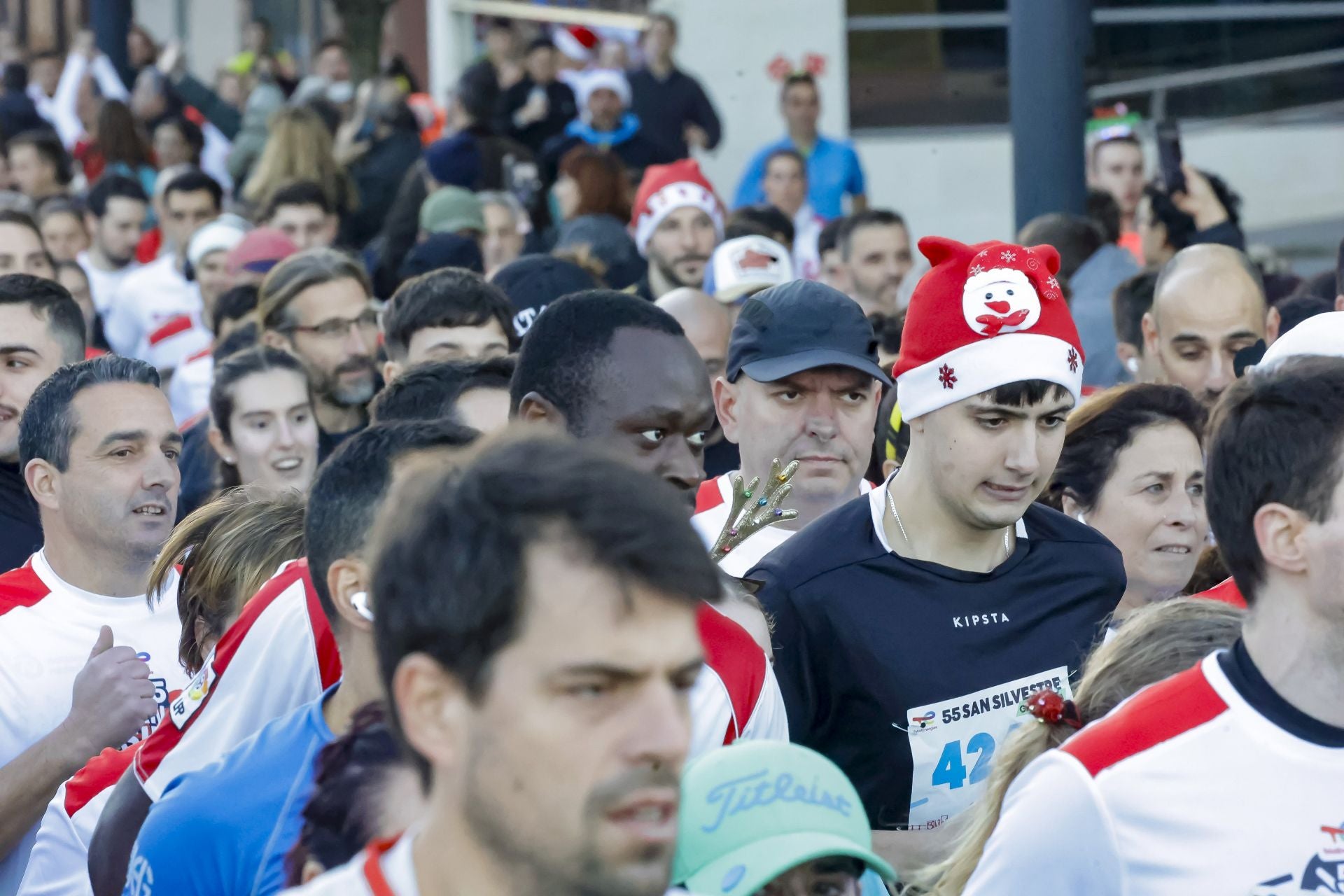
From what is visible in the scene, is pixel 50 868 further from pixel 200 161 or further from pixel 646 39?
pixel 200 161

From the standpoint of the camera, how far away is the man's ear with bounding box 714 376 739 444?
4.64m

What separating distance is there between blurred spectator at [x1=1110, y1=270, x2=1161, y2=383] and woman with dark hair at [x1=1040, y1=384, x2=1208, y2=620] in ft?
6.80

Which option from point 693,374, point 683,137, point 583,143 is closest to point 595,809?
point 693,374

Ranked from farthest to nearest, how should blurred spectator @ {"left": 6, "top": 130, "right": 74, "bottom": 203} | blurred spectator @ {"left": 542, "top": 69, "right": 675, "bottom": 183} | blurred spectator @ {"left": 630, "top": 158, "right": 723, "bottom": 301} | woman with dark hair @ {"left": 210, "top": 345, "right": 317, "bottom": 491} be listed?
1. blurred spectator @ {"left": 6, "top": 130, "right": 74, "bottom": 203}
2. blurred spectator @ {"left": 542, "top": 69, "right": 675, "bottom": 183}
3. blurred spectator @ {"left": 630, "top": 158, "right": 723, "bottom": 301}
4. woman with dark hair @ {"left": 210, "top": 345, "right": 317, "bottom": 491}

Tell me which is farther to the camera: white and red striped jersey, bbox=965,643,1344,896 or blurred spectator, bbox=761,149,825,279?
blurred spectator, bbox=761,149,825,279

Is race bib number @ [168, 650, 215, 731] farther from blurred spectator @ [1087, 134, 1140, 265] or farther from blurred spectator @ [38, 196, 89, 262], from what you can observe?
blurred spectator @ [38, 196, 89, 262]

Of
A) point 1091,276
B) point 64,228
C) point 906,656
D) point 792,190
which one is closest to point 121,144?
point 64,228

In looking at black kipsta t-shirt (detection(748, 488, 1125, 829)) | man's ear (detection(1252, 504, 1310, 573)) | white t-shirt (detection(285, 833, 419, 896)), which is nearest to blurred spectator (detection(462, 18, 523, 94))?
black kipsta t-shirt (detection(748, 488, 1125, 829))

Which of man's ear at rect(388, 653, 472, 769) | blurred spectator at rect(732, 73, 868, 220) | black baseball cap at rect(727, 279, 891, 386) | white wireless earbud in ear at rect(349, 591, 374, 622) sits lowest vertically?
white wireless earbud in ear at rect(349, 591, 374, 622)

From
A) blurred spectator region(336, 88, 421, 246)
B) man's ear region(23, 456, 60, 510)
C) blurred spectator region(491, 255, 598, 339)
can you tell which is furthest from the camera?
blurred spectator region(336, 88, 421, 246)

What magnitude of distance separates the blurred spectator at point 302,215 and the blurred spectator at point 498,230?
88 centimetres

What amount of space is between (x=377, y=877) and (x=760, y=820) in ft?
1.92

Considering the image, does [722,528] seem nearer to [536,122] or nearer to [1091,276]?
[1091,276]

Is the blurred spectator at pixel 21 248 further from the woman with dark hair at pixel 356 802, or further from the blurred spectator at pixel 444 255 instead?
A: the woman with dark hair at pixel 356 802
